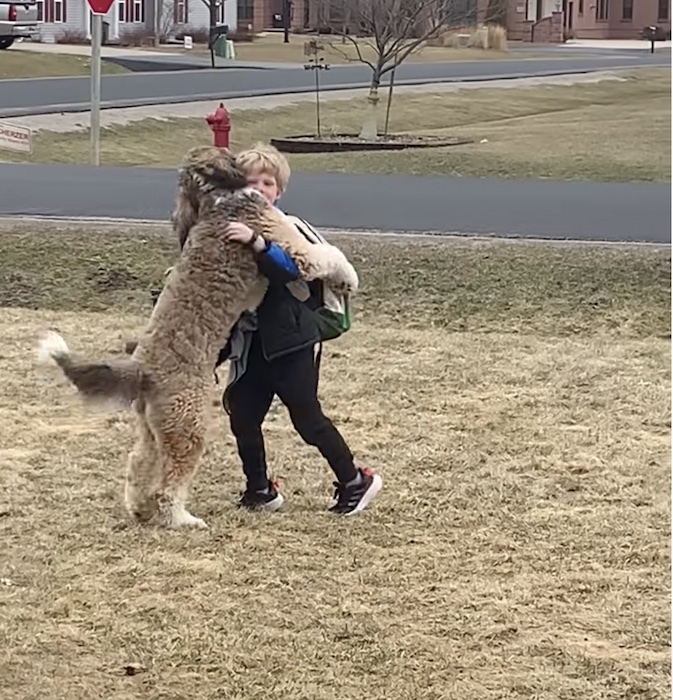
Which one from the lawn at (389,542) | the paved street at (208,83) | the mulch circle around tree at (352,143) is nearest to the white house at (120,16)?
the paved street at (208,83)

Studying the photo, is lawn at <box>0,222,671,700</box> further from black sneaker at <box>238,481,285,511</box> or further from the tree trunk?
the tree trunk

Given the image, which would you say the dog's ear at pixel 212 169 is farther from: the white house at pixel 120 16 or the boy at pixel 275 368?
the white house at pixel 120 16

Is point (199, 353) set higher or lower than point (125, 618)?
higher

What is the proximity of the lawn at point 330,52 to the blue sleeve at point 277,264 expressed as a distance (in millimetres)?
39710

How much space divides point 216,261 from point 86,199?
9.73 metres

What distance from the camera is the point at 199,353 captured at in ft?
16.8

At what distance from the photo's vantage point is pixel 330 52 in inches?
1889

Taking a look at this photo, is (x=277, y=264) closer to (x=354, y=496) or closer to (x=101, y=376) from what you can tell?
(x=101, y=376)

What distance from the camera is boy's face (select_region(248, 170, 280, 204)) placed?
5.12 meters

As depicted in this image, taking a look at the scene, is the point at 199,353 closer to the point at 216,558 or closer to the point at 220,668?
the point at 216,558

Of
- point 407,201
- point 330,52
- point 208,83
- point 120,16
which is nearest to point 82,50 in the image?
point 330,52

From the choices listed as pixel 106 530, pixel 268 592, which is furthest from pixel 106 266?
pixel 268 592

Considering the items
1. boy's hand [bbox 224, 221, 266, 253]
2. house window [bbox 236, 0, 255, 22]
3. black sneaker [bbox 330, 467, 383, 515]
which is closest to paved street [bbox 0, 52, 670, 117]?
black sneaker [bbox 330, 467, 383, 515]

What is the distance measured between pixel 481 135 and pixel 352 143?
11.5 feet
